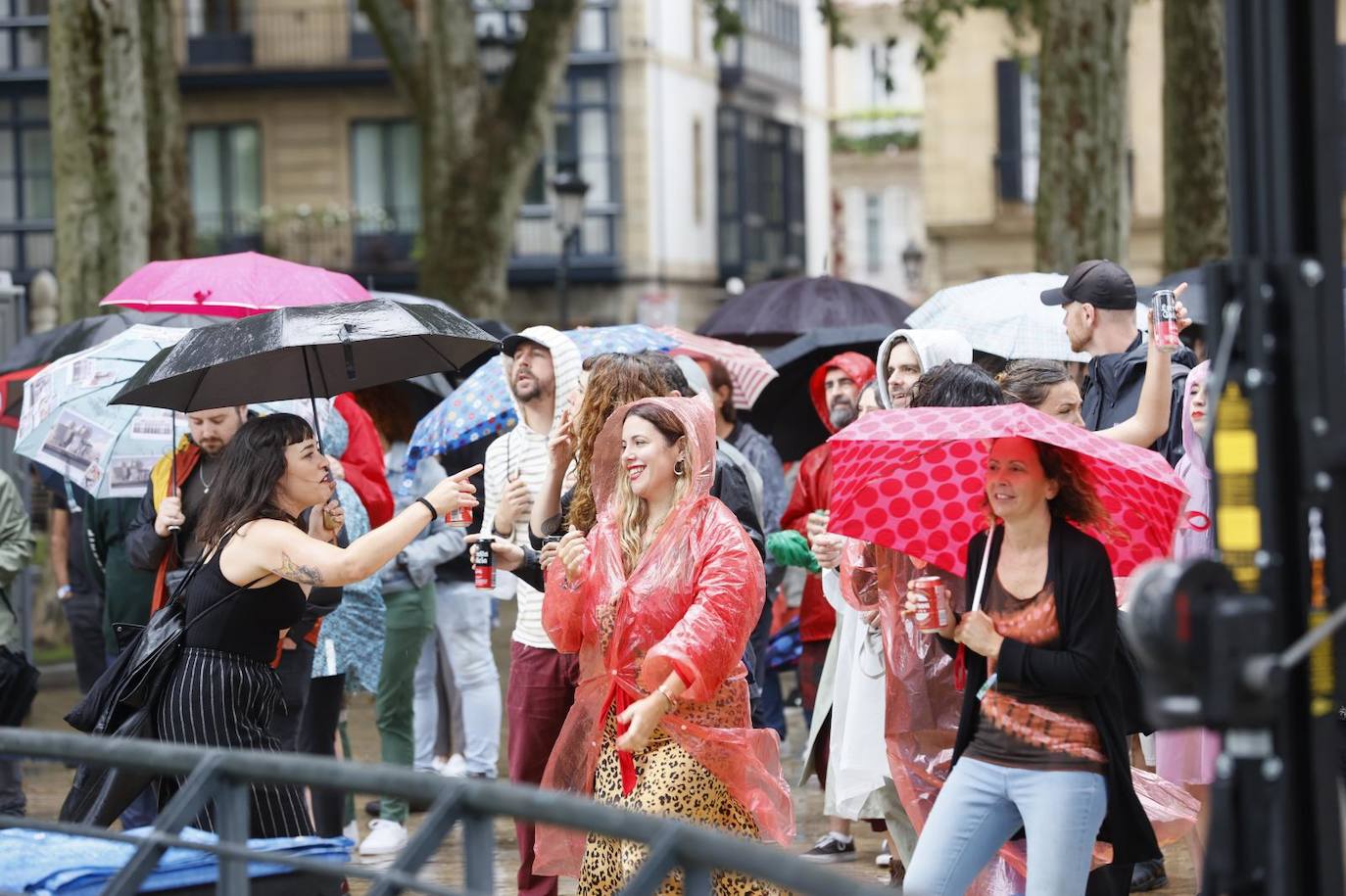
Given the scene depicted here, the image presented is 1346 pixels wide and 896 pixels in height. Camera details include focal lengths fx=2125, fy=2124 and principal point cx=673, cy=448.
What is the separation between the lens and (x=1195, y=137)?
17016 mm

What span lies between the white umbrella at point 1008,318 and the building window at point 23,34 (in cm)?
3533

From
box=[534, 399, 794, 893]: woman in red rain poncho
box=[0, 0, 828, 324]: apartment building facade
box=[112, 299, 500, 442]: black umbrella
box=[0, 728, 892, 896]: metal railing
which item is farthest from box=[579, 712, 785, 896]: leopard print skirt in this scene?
box=[0, 0, 828, 324]: apartment building facade

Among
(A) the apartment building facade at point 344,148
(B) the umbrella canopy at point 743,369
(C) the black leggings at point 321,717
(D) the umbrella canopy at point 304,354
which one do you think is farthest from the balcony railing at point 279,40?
(D) the umbrella canopy at point 304,354

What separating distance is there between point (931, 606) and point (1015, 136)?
32797 millimetres

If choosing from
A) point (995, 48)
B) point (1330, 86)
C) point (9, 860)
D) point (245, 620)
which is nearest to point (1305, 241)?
point (1330, 86)

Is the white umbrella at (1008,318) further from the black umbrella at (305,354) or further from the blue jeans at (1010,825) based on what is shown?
the blue jeans at (1010,825)

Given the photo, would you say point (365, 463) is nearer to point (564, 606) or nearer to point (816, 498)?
point (816, 498)

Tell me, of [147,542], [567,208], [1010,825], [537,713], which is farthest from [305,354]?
[567,208]

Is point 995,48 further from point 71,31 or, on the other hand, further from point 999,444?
point 999,444

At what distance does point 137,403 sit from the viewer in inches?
269

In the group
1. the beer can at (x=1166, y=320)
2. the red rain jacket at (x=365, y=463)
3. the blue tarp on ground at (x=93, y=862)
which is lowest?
the blue tarp on ground at (x=93, y=862)

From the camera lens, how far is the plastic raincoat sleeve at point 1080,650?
5.16 m

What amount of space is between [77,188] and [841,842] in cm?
1031

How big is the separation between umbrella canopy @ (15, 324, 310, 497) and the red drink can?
11.4 ft
